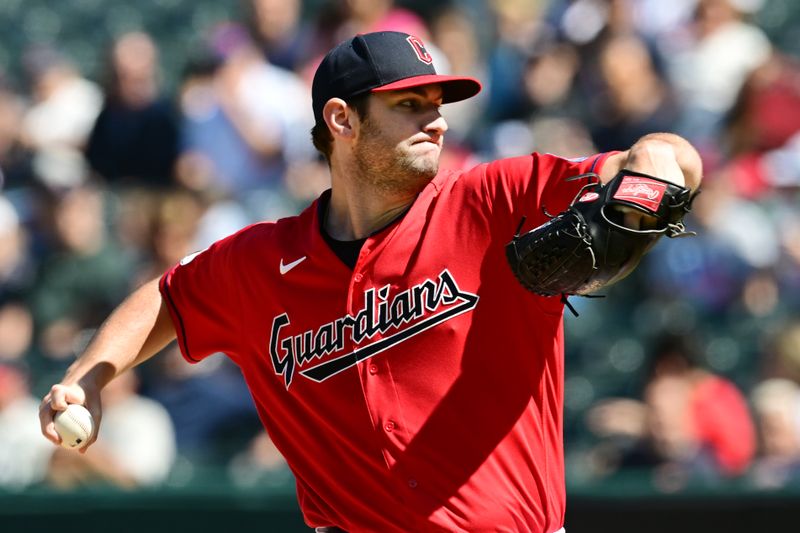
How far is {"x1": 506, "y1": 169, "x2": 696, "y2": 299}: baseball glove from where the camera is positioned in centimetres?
281

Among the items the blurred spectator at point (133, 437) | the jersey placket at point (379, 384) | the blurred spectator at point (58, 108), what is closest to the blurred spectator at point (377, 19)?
the blurred spectator at point (58, 108)

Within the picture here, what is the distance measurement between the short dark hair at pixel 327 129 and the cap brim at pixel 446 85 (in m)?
0.07

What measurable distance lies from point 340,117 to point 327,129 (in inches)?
5.3

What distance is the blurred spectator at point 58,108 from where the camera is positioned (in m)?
8.45

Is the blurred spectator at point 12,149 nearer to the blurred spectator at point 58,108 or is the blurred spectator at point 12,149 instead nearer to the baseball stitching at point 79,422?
the blurred spectator at point 58,108

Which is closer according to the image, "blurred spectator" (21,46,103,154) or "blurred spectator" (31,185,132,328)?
"blurred spectator" (31,185,132,328)

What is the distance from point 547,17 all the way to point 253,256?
193 inches

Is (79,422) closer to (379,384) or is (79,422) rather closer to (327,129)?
(379,384)

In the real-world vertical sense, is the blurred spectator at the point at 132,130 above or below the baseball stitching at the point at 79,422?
above

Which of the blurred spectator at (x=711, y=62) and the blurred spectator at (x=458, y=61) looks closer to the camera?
the blurred spectator at (x=711, y=62)

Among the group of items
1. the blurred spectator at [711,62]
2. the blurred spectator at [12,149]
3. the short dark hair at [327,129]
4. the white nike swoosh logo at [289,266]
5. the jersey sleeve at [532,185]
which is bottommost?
the white nike swoosh logo at [289,266]

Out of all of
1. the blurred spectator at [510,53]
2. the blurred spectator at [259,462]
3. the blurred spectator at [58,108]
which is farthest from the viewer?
the blurred spectator at [58,108]

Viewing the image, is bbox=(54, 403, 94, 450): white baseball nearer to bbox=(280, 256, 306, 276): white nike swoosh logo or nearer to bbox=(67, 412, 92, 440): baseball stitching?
bbox=(67, 412, 92, 440): baseball stitching

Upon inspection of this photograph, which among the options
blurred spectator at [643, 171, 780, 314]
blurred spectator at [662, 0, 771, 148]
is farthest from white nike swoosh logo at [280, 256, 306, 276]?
blurred spectator at [662, 0, 771, 148]
